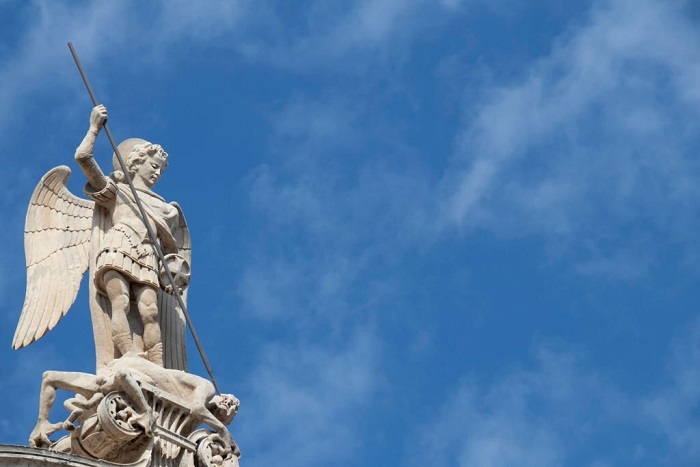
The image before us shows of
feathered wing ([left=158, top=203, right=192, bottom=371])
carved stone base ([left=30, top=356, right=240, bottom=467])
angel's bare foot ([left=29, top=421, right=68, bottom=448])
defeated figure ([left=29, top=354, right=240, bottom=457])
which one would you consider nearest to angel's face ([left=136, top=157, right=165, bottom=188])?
feathered wing ([left=158, top=203, right=192, bottom=371])

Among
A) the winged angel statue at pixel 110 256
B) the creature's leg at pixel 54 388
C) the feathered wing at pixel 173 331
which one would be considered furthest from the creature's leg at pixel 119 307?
the creature's leg at pixel 54 388

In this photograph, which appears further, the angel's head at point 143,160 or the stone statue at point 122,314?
the angel's head at point 143,160

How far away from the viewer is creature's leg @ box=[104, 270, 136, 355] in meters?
26.1

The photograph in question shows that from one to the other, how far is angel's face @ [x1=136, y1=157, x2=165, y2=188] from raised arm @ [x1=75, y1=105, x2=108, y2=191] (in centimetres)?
99

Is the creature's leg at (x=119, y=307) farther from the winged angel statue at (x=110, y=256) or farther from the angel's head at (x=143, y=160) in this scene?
the angel's head at (x=143, y=160)

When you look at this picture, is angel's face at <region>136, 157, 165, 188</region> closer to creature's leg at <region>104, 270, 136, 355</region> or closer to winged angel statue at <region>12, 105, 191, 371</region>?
winged angel statue at <region>12, 105, 191, 371</region>

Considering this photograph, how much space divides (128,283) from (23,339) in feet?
5.45

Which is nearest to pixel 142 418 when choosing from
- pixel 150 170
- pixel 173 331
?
pixel 173 331

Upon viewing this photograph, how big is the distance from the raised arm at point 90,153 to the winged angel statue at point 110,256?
14 mm

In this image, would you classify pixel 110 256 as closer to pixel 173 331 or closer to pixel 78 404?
pixel 173 331

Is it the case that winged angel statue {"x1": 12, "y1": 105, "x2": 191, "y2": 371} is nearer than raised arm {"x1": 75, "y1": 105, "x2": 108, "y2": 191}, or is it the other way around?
winged angel statue {"x1": 12, "y1": 105, "x2": 191, "y2": 371}

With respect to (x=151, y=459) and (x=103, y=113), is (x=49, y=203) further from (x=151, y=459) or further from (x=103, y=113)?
(x=151, y=459)

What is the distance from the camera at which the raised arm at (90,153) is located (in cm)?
2670

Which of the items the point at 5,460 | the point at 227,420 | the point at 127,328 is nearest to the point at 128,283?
the point at 127,328
